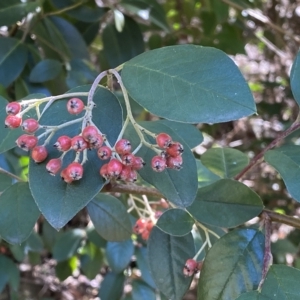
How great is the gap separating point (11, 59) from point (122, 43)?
0.33m

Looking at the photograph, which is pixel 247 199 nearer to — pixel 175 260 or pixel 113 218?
pixel 175 260

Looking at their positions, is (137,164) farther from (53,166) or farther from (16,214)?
(16,214)

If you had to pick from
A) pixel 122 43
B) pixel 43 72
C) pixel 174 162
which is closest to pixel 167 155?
pixel 174 162

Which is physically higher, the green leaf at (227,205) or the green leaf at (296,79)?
the green leaf at (296,79)

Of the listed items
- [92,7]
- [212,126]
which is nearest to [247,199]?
[92,7]

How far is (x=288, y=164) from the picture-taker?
0.57 m

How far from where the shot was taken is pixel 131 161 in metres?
0.51

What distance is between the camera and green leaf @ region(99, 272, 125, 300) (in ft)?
3.79

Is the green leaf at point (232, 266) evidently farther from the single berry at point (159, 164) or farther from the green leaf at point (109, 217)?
the green leaf at point (109, 217)

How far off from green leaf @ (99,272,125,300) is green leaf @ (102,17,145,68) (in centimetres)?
55

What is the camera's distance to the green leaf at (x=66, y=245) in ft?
4.01

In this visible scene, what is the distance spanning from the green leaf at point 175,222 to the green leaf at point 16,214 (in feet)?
0.58

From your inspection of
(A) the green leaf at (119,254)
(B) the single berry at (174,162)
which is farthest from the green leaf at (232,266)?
(A) the green leaf at (119,254)

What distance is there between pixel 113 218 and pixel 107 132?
0.28 m
